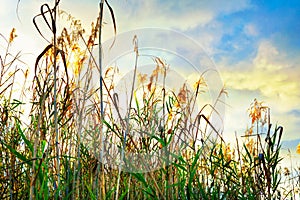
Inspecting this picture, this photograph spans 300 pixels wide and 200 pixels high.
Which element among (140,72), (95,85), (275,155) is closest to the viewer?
(275,155)

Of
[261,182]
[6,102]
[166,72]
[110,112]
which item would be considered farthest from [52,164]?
[261,182]

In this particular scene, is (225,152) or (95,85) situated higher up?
(95,85)

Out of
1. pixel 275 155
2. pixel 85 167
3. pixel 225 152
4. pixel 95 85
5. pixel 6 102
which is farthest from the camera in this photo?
pixel 225 152

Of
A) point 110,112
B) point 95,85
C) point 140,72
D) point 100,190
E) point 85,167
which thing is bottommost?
point 100,190

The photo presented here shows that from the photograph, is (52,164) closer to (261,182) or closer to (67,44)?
(67,44)

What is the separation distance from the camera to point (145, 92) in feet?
9.12

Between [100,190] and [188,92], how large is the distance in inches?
47.0

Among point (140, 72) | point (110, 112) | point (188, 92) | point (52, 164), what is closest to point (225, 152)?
A: point (188, 92)

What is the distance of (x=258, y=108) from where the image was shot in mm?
2994

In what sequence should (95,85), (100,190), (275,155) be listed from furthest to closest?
(95,85) → (275,155) → (100,190)

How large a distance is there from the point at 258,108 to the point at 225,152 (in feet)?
1.89

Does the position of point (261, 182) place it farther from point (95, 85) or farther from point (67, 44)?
point (67, 44)

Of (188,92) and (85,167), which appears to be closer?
(85,167)

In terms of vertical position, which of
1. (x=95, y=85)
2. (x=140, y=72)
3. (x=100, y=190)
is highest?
(x=140, y=72)
